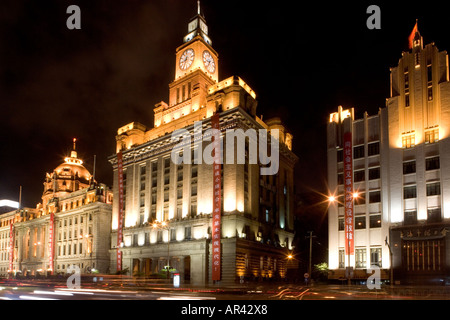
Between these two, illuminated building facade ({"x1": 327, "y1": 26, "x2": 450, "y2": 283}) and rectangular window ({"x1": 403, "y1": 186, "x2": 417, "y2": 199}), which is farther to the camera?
rectangular window ({"x1": 403, "y1": 186, "x2": 417, "y2": 199})

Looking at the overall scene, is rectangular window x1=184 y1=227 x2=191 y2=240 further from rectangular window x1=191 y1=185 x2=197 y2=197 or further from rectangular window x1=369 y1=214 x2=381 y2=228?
rectangular window x1=369 y1=214 x2=381 y2=228

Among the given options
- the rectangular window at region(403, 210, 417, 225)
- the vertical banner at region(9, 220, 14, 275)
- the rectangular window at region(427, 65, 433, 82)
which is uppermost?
the rectangular window at region(427, 65, 433, 82)

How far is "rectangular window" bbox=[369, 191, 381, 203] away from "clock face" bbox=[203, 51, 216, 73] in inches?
1563

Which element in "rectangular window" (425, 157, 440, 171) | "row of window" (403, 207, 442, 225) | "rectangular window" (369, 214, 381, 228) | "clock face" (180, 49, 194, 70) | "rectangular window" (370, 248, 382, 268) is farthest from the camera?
"clock face" (180, 49, 194, 70)

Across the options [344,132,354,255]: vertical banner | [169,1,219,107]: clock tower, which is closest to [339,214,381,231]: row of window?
[344,132,354,255]: vertical banner

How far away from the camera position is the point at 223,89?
64312 mm

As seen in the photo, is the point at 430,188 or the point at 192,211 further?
the point at 192,211

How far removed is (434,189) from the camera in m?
47.1

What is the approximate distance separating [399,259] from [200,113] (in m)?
36.6

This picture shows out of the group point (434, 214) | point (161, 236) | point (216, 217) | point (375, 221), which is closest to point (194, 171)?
point (216, 217)

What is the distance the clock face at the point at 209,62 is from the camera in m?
77.6

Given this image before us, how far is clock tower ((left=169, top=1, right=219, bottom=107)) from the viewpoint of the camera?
73.2 metres
